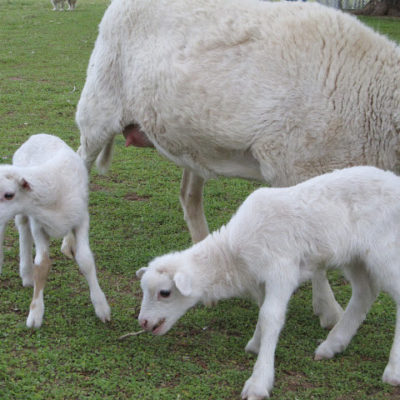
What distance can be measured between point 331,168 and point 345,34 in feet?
3.00

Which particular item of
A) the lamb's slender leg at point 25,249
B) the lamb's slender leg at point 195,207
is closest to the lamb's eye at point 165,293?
the lamb's slender leg at point 25,249

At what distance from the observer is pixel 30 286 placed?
4.80 meters

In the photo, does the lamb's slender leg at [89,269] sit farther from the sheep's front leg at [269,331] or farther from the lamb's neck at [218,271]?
the sheep's front leg at [269,331]

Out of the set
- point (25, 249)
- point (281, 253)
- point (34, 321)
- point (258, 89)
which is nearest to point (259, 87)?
point (258, 89)

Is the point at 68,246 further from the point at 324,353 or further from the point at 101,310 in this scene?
the point at 324,353

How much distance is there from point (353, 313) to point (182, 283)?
1.10 metres

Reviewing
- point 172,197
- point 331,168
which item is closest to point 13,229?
point 172,197

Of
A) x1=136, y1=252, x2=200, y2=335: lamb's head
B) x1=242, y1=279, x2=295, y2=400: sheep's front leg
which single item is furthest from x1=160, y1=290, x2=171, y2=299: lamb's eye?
x1=242, y1=279, x2=295, y2=400: sheep's front leg

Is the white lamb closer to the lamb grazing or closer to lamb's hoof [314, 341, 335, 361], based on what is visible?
lamb's hoof [314, 341, 335, 361]

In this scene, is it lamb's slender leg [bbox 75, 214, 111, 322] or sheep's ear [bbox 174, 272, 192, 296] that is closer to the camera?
sheep's ear [bbox 174, 272, 192, 296]

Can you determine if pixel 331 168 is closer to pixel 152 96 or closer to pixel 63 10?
pixel 152 96

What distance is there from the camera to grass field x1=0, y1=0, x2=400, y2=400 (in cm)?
365

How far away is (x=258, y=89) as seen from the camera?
4477 mm

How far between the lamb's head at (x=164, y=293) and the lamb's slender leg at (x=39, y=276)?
77cm
